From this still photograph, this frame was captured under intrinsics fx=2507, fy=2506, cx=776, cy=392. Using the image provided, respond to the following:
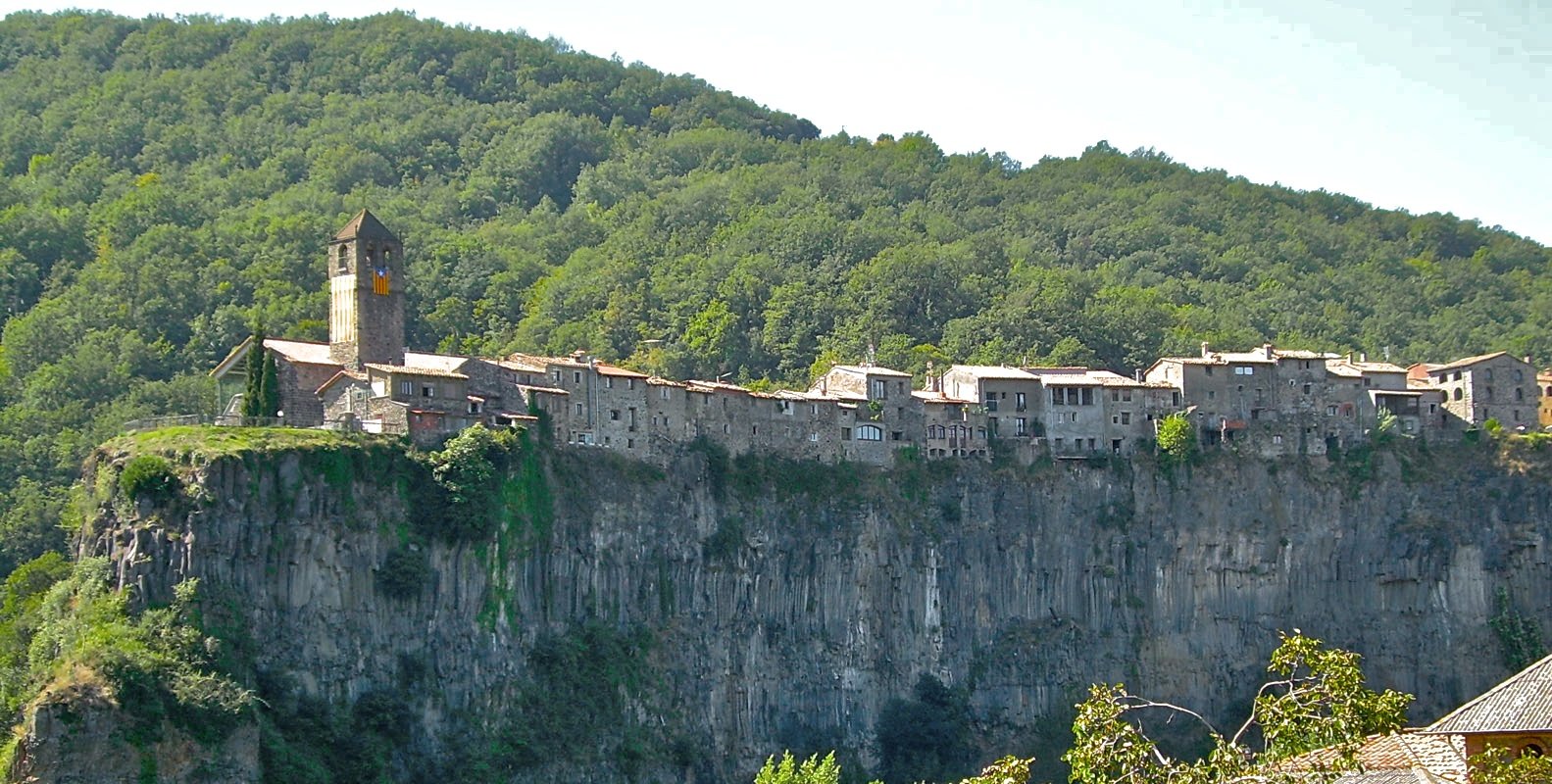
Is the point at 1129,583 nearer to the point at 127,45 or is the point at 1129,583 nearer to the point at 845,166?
the point at 845,166

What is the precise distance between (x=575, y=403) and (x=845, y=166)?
234 feet

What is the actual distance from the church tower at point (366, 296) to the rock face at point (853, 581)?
8.11 metres

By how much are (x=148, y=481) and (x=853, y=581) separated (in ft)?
100

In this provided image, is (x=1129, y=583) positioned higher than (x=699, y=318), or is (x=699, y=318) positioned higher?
(x=699, y=318)

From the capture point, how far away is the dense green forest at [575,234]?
117125mm

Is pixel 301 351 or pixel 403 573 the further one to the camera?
pixel 301 351

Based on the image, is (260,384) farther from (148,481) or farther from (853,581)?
(853,581)

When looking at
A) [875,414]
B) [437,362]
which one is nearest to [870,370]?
[875,414]

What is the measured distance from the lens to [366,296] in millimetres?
Result: 87562

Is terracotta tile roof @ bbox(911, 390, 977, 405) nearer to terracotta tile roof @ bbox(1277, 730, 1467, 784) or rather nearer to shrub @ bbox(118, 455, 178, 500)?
shrub @ bbox(118, 455, 178, 500)

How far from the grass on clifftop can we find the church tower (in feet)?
23.3

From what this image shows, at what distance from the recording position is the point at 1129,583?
102 meters

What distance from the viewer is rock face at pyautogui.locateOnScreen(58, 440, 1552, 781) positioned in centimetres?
7662

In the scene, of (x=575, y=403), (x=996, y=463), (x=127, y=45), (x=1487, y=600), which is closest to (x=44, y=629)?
(x=575, y=403)
